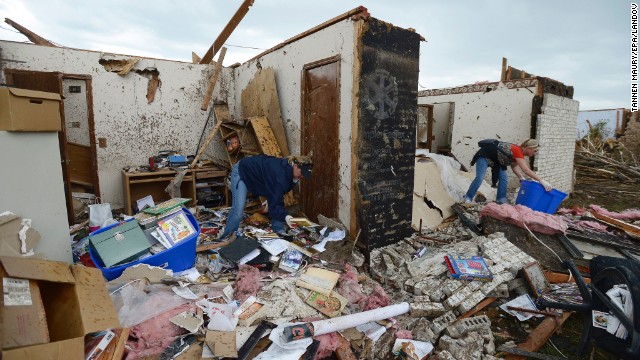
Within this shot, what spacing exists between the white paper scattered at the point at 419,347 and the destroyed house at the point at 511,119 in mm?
5764

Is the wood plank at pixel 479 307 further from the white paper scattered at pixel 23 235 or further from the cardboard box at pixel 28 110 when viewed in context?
the cardboard box at pixel 28 110

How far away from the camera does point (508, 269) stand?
3.54 meters

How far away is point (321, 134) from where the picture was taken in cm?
434

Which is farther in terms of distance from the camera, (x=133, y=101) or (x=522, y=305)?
(x=133, y=101)

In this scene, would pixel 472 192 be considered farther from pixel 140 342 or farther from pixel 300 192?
pixel 140 342

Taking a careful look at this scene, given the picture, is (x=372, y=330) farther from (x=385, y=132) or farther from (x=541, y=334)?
(x=385, y=132)

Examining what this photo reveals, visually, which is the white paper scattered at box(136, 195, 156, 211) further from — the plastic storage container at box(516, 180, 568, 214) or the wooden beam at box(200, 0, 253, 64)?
the plastic storage container at box(516, 180, 568, 214)

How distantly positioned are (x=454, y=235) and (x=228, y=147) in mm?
4159

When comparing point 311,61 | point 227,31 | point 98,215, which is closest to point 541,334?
point 311,61

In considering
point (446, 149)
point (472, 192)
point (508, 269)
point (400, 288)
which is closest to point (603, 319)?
point (508, 269)

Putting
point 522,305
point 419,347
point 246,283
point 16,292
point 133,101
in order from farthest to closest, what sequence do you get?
point 133,101 → point 522,305 → point 246,283 → point 419,347 → point 16,292

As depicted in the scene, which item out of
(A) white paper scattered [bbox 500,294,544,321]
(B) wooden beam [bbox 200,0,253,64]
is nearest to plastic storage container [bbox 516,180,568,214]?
(A) white paper scattered [bbox 500,294,544,321]

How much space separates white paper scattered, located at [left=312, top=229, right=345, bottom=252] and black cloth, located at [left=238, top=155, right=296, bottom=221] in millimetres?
564

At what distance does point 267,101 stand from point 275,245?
2.83m
